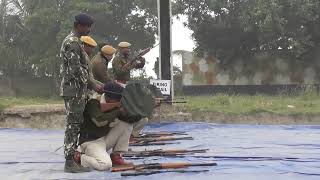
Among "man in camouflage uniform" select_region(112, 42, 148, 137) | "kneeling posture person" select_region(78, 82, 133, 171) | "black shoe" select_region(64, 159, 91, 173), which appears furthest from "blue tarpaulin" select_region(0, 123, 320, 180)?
"man in camouflage uniform" select_region(112, 42, 148, 137)

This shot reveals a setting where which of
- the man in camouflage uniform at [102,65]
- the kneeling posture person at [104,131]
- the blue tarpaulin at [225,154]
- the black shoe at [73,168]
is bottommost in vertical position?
the blue tarpaulin at [225,154]

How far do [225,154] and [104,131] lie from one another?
1.27m

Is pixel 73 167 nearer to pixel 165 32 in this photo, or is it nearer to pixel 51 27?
pixel 165 32

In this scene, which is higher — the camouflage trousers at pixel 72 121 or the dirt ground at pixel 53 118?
the camouflage trousers at pixel 72 121

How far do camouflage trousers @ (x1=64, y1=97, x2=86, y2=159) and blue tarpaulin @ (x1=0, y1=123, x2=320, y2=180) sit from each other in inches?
7.7

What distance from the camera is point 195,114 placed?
10.4 meters

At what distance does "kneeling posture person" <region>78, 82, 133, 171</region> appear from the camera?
13.0 ft

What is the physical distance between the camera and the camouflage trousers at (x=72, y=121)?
3.99 meters

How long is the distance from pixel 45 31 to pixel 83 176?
15330mm

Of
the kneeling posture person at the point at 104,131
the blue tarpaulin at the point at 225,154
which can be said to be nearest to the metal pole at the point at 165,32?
the blue tarpaulin at the point at 225,154

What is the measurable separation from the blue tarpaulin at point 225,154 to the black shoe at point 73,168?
71mm

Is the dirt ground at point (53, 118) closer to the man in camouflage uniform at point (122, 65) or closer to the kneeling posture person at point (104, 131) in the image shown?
the man in camouflage uniform at point (122, 65)

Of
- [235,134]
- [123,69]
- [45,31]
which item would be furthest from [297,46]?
[123,69]

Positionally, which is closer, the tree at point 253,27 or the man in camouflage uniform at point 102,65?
the man in camouflage uniform at point 102,65
